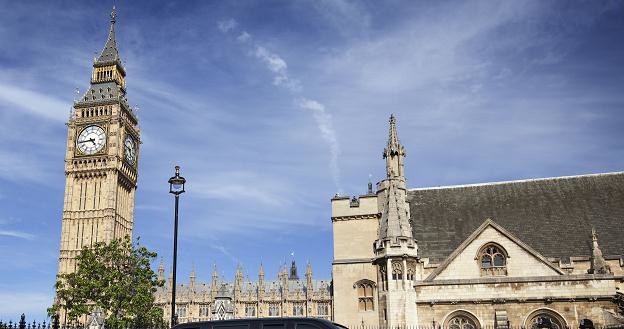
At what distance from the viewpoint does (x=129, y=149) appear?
89.5 m

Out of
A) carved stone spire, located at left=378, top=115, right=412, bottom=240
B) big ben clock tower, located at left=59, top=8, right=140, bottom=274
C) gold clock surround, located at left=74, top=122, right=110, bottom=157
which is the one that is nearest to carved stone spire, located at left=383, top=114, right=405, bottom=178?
carved stone spire, located at left=378, top=115, right=412, bottom=240

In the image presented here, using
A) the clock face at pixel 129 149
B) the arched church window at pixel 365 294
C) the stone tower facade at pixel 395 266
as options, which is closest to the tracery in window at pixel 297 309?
the clock face at pixel 129 149

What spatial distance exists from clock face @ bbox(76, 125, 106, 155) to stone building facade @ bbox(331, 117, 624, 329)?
6186cm

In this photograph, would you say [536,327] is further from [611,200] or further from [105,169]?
[105,169]

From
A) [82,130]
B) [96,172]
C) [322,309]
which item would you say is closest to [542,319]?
[96,172]

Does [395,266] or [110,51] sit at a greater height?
[110,51]

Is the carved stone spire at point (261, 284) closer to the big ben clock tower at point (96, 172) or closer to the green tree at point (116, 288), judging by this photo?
the big ben clock tower at point (96, 172)

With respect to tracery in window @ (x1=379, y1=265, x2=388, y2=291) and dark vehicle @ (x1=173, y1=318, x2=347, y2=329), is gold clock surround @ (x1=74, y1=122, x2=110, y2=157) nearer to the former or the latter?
tracery in window @ (x1=379, y1=265, x2=388, y2=291)

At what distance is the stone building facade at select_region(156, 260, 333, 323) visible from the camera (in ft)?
312

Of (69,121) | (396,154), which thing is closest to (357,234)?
(396,154)

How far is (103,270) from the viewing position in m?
38.2

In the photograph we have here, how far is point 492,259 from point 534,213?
5.10m

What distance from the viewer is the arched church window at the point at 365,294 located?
1165 inches

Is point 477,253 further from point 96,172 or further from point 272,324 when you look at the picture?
point 96,172
